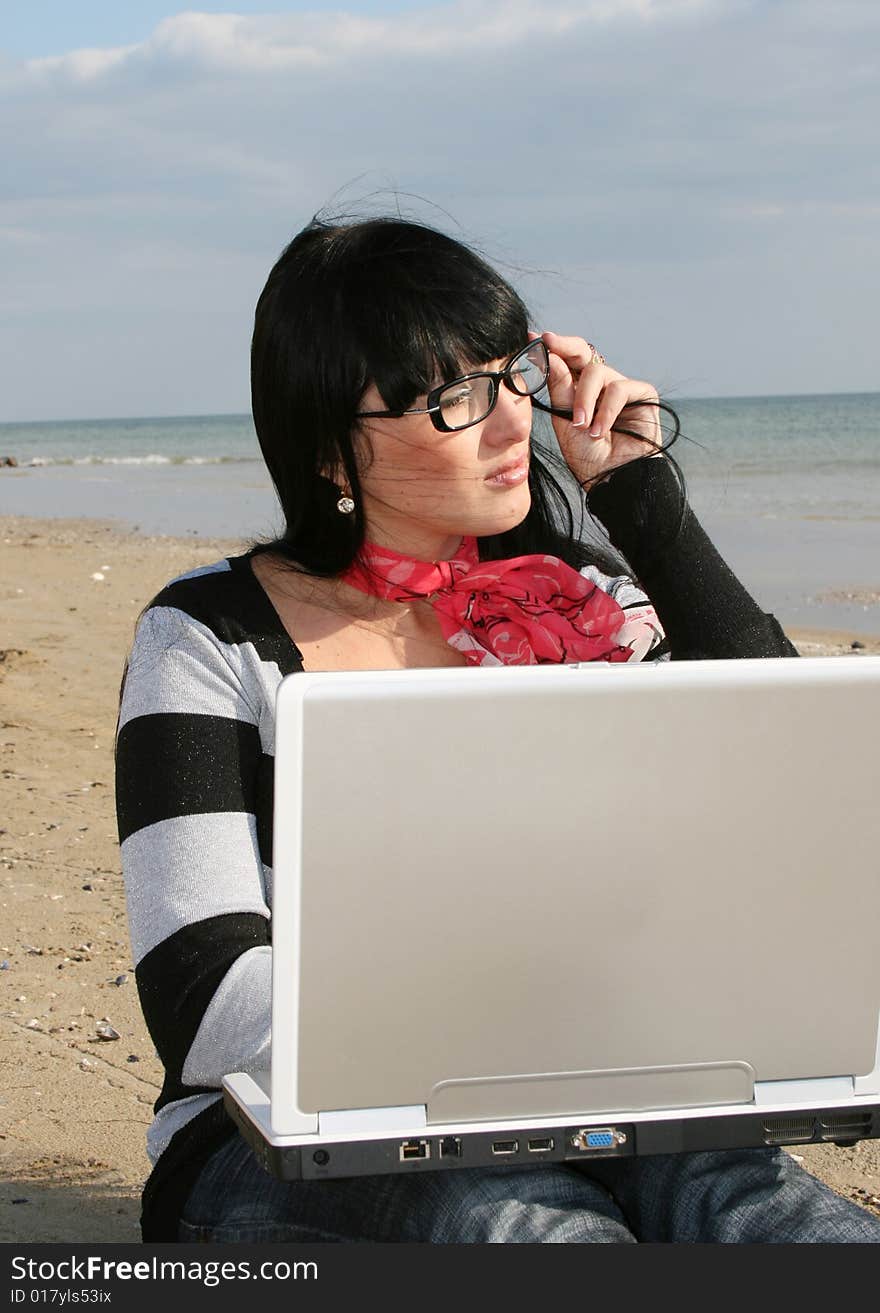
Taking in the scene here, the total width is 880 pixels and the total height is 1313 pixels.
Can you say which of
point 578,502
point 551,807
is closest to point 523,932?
point 551,807

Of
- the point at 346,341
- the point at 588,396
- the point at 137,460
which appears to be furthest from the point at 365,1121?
the point at 137,460

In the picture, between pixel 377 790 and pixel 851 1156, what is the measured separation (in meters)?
2.35

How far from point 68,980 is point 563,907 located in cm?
290

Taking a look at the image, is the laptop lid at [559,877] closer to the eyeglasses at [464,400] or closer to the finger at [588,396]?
the eyeglasses at [464,400]

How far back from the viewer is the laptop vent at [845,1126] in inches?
62.9

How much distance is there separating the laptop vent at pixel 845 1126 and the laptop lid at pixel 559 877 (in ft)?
0.40

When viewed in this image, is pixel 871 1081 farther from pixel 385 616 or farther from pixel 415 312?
pixel 415 312

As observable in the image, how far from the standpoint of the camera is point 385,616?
2.47 m

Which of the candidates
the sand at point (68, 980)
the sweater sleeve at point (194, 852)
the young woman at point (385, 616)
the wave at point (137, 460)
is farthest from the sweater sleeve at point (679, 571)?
the wave at point (137, 460)

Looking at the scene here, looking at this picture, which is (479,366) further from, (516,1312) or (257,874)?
(516,1312)

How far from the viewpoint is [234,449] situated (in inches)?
1464

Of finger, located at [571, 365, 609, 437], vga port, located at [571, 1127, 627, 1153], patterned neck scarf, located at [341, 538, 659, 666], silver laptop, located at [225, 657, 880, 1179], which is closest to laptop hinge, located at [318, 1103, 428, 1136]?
silver laptop, located at [225, 657, 880, 1179]

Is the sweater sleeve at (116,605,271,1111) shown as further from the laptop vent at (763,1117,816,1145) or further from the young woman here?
the laptop vent at (763,1117,816,1145)

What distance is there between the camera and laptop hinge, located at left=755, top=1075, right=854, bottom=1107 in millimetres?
1579
